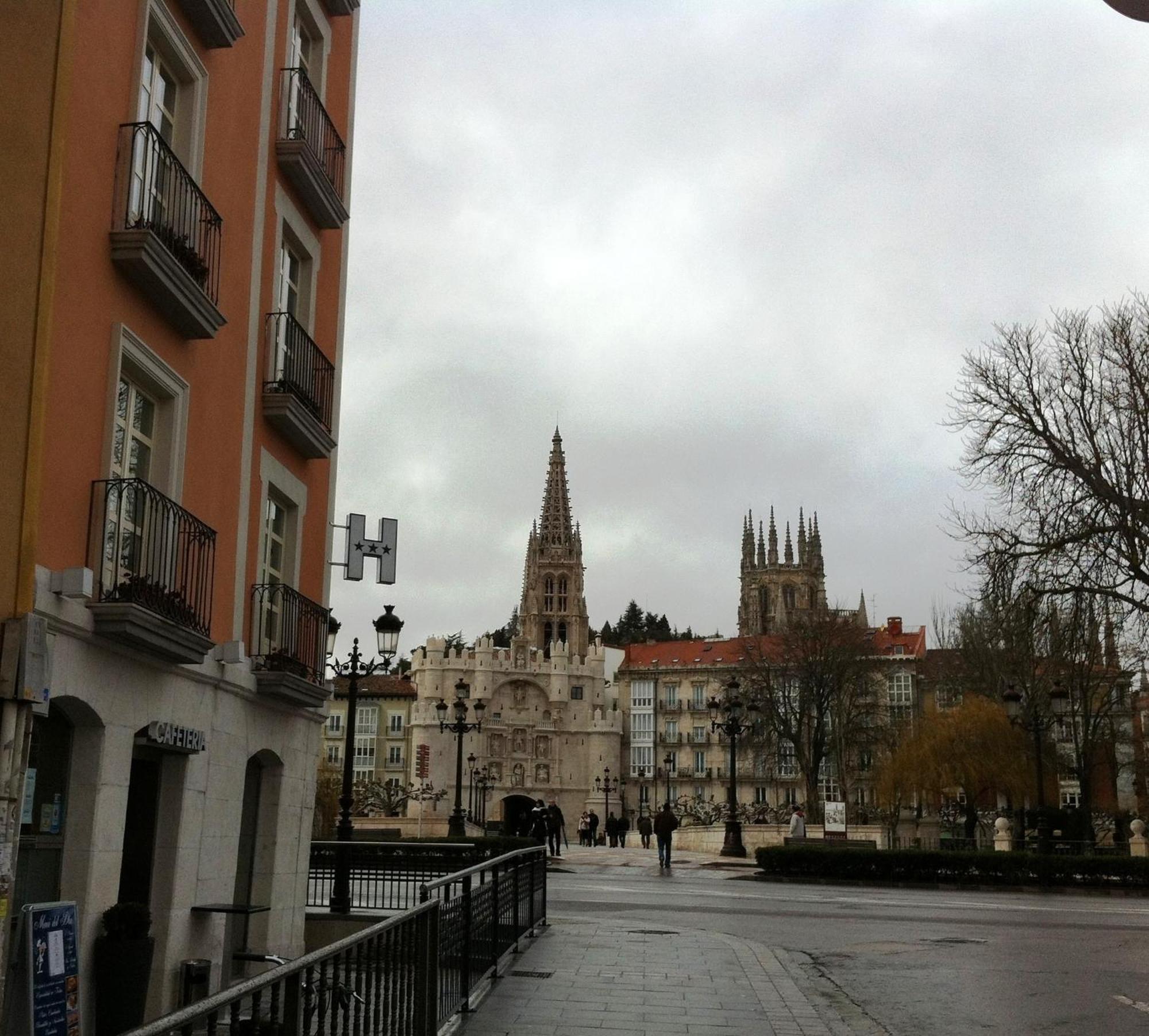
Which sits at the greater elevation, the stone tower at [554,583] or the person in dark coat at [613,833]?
the stone tower at [554,583]

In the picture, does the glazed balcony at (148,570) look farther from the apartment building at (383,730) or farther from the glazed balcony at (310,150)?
the apartment building at (383,730)

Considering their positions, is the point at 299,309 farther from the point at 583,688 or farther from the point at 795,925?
the point at 583,688

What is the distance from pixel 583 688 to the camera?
395 ft

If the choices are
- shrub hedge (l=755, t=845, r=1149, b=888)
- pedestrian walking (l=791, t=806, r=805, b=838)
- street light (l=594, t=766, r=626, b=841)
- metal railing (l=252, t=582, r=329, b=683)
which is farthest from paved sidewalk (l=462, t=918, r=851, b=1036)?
street light (l=594, t=766, r=626, b=841)

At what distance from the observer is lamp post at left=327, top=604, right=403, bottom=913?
17.2m

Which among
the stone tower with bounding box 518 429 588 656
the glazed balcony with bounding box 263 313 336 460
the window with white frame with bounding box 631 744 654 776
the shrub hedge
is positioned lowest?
the shrub hedge

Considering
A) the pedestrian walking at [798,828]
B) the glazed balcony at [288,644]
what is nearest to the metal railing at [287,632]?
the glazed balcony at [288,644]

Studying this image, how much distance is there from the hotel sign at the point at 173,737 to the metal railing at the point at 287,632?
170 centimetres

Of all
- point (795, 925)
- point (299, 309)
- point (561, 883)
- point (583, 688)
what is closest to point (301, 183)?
point (299, 309)

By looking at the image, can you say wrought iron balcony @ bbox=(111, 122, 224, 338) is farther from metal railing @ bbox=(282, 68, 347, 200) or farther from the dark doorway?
the dark doorway

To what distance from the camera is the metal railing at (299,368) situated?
13.8 metres

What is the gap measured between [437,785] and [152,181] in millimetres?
103459

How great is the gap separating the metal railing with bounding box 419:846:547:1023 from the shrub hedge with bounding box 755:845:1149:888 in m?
17.7

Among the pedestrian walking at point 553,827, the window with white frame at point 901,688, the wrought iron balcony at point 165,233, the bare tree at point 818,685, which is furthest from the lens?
the window with white frame at point 901,688
